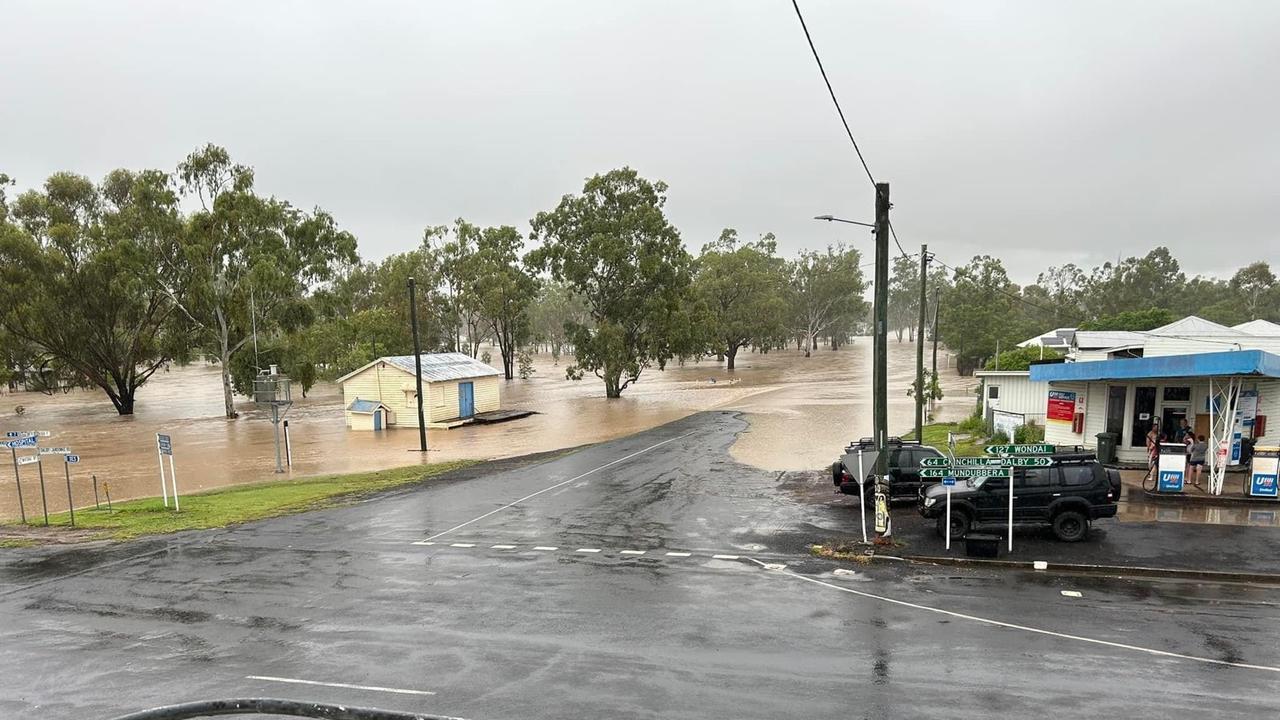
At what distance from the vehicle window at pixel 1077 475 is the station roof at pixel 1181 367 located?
5.36m

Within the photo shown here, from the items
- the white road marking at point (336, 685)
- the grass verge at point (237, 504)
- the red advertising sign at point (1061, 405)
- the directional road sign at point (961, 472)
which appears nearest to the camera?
the white road marking at point (336, 685)

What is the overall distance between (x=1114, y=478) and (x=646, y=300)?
45.2 m

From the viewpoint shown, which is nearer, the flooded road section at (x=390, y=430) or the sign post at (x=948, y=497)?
the sign post at (x=948, y=497)

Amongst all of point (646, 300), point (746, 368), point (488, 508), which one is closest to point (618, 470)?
point (488, 508)

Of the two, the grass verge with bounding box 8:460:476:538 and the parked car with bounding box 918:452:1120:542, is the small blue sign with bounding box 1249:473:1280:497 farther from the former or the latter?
the grass verge with bounding box 8:460:476:538

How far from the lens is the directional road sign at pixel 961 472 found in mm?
14023

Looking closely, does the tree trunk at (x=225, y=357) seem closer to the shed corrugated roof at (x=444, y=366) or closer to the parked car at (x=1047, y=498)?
the shed corrugated roof at (x=444, y=366)

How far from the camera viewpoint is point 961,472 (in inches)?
558

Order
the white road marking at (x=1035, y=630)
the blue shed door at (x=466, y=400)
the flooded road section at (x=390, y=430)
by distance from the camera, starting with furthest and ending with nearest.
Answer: the blue shed door at (x=466, y=400)
the flooded road section at (x=390, y=430)
the white road marking at (x=1035, y=630)

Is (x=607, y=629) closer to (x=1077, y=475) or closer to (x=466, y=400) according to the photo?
(x=1077, y=475)

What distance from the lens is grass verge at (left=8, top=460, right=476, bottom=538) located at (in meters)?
19.2

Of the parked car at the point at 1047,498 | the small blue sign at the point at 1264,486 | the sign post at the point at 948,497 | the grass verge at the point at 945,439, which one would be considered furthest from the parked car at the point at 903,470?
the small blue sign at the point at 1264,486

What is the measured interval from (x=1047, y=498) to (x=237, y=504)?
2295 cm

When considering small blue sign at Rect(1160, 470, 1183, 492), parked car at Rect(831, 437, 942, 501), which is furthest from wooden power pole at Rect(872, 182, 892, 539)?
small blue sign at Rect(1160, 470, 1183, 492)
